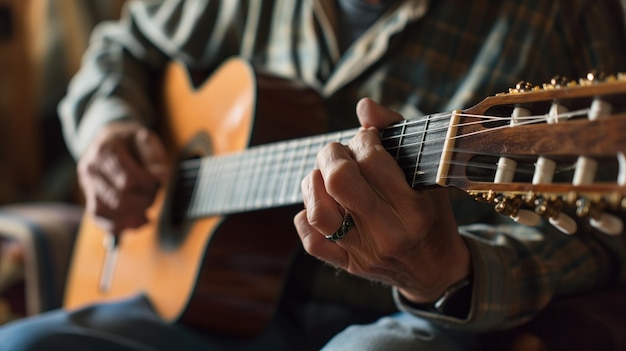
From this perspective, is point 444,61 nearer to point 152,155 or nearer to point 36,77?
point 152,155

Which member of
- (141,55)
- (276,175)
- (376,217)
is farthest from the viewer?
(141,55)

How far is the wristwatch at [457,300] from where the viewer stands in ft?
2.50

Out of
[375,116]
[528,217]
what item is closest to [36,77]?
[375,116]

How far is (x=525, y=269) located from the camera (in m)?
0.80

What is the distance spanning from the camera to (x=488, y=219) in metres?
0.92

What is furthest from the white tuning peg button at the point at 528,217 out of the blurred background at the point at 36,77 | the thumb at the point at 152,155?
the blurred background at the point at 36,77

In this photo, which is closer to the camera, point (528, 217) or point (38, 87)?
point (528, 217)

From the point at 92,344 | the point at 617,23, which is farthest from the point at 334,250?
the point at 617,23

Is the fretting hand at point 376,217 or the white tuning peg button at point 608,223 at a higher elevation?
the white tuning peg button at point 608,223

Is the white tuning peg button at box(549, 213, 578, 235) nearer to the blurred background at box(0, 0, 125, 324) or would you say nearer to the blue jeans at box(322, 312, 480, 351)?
the blue jeans at box(322, 312, 480, 351)

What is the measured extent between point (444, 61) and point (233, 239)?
36 cm

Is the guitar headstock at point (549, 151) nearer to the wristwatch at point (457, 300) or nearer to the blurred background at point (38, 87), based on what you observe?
the wristwatch at point (457, 300)

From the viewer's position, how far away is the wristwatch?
76 centimetres

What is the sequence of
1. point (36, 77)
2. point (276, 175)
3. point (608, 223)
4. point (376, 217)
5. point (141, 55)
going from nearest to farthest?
1. point (608, 223)
2. point (376, 217)
3. point (276, 175)
4. point (141, 55)
5. point (36, 77)
